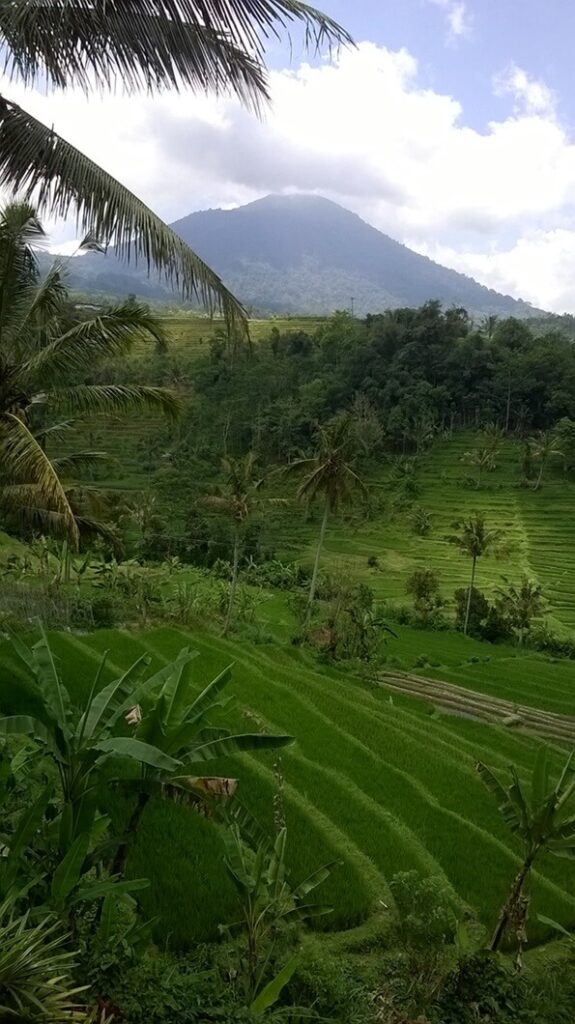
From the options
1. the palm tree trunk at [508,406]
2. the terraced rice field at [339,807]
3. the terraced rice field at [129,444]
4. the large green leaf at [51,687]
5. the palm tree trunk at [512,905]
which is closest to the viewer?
the large green leaf at [51,687]

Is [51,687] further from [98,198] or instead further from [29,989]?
[98,198]

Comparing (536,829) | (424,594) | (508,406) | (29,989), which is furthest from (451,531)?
(29,989)

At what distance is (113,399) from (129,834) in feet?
14.6

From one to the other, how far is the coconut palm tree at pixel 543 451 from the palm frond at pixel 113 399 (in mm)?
42435

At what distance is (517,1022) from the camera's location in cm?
291

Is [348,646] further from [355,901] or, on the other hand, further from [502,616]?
[502,616]

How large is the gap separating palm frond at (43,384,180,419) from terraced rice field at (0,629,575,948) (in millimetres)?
2583

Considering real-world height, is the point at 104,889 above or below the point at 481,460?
below

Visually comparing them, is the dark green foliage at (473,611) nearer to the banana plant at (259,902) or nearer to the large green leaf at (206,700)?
the banana plant at (259,902)

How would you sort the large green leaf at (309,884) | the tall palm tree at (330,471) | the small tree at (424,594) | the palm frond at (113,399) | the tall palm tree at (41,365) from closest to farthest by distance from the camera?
the large green leaf at (309,884), the tall palm tree at (41,365), the palm frond at (113,399), the tall palm tree at (330,471), the small tree at (424,594)

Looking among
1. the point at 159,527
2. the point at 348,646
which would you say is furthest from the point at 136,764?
the point at 159,527

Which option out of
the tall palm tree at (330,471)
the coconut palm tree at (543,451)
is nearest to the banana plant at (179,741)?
the tall palm tree at (330,471)

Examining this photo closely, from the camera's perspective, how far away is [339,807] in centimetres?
560

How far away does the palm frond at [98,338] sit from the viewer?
6.01 meters
